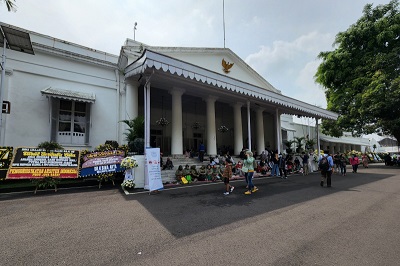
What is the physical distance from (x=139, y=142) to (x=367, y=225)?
28.0 feet

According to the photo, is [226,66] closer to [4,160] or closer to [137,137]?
[137,137]

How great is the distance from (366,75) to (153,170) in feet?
87.5

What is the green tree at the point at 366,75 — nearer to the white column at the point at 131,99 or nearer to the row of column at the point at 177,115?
the row of column at the point at 177,115

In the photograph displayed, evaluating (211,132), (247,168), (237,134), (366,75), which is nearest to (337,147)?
(366,75)

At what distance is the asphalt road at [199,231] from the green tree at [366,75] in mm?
19031

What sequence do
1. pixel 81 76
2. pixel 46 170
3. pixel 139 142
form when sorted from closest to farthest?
pixel 46 170 → pixel 139 142 → pixel 81 76

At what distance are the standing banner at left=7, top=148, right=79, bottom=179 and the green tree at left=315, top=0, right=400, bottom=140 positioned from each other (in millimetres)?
26155

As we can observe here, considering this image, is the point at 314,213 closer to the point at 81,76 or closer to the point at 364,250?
the point at 364,250

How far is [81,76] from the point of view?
527 inches

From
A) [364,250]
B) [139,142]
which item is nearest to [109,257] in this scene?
[364,250]

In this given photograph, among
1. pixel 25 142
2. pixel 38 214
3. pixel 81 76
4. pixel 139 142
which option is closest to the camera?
pixel 38 214

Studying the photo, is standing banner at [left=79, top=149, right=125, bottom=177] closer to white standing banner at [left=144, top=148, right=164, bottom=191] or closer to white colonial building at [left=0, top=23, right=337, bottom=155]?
white colonial building at [left=0, top=23, right=337, bottom=155]

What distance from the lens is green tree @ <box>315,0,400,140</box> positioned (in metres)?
21.4

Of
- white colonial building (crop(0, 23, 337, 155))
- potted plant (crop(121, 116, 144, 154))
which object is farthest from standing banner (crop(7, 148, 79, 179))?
white colonial building (crop(0, 23, 337, 155))
